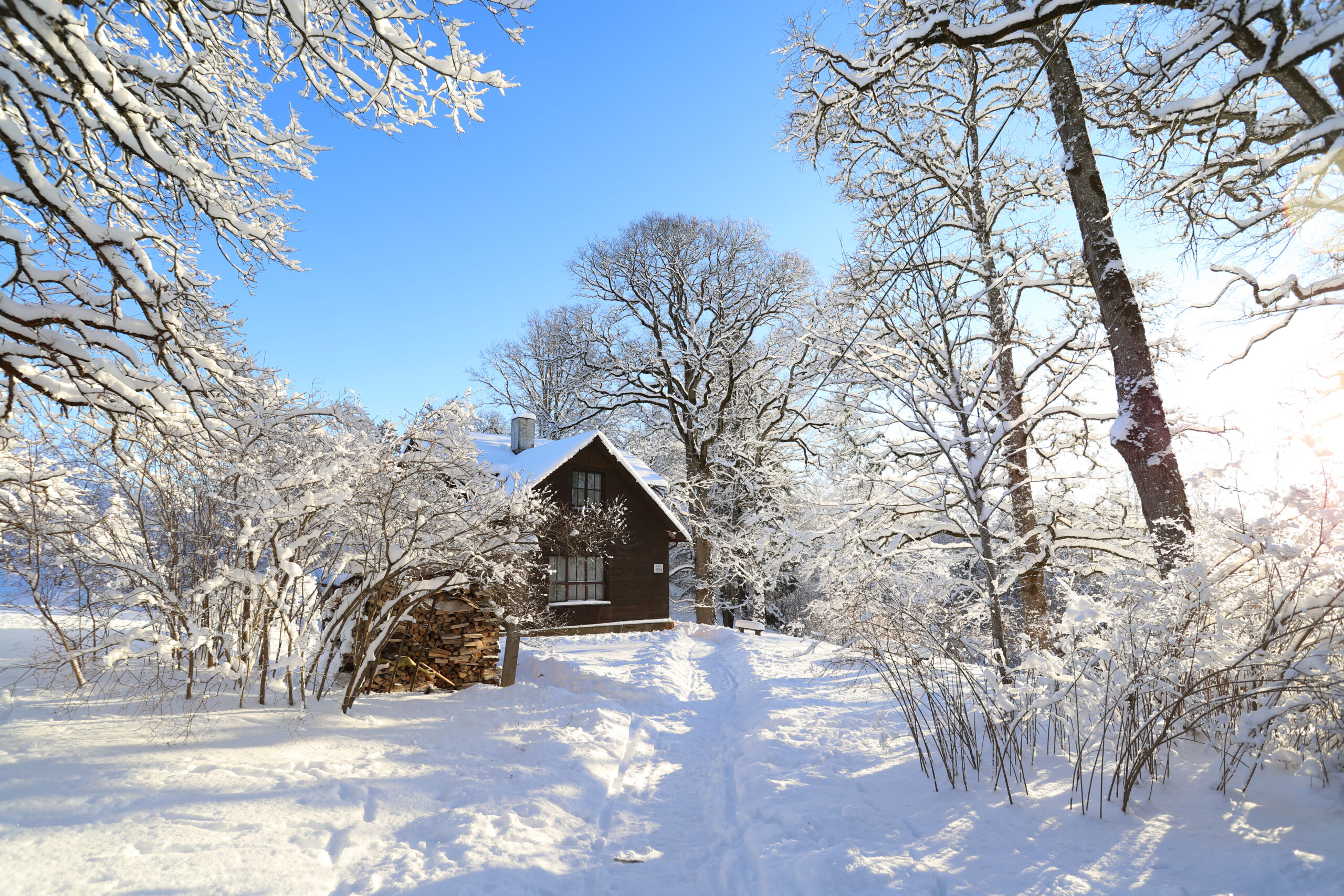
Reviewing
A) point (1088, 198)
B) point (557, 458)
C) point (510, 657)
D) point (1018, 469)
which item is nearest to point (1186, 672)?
point (1018, 469)

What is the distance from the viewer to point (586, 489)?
17344mm

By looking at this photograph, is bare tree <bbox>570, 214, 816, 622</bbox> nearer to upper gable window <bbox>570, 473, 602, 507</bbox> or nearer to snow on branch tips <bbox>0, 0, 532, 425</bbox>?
upper gable window <bbox>570, 473, 602, 507</bbox>

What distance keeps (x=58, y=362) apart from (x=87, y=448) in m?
1.92

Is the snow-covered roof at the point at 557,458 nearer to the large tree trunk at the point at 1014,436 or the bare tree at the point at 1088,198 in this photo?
the large tree trunk at the point at 1014,436

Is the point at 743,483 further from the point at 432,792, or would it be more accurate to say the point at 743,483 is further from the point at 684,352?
the point at 432,792

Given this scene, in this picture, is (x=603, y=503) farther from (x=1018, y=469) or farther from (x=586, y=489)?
(x=1018, y=469)

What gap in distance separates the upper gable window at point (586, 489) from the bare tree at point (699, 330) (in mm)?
3146

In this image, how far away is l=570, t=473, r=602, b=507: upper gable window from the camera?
17.0m

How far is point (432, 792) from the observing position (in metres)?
4.58

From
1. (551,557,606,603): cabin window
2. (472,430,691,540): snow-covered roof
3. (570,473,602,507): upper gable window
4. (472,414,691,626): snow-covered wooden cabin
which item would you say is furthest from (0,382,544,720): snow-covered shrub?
(570,473,602,507): upper gable window

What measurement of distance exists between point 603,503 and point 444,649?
933cm

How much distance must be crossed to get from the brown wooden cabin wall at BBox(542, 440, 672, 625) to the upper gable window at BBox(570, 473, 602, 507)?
5.3 inches

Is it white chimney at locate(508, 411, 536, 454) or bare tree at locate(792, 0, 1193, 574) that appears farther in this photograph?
white chimney at locate(508, 411, 536, 454)

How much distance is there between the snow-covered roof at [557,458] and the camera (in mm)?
15555
